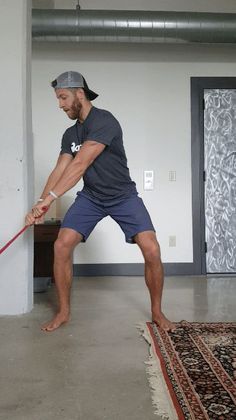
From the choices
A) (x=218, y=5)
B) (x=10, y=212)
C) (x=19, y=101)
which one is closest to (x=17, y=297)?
(x=10, y=212)

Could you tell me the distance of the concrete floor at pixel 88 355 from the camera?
1.39 meters

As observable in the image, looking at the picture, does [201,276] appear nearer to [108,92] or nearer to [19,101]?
[108,92]

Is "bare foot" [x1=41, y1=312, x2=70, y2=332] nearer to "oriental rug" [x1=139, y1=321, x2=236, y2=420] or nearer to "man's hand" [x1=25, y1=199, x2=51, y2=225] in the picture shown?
"oriental rug" [x1=139, y1=321, x2=236, y2=420]

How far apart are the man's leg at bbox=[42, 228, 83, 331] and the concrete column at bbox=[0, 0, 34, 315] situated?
1.16ft

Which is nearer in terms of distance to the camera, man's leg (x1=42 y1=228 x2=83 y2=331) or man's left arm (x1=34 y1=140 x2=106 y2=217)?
man's left arm (x1=34 y1=140 x2=106 y2=217)

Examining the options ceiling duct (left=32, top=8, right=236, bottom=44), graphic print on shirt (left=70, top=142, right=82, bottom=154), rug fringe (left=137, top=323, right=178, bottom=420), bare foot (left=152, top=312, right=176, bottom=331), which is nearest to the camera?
rug fringe (left=137, top=323, right=178, bottom=420)

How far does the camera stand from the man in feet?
7.22

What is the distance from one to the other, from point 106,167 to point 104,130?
0.77 ft

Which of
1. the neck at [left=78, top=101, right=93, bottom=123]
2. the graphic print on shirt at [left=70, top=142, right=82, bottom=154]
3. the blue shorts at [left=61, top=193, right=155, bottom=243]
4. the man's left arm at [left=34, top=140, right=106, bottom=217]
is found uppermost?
the neck at [left=78, top=101, right=93, bottom=123]

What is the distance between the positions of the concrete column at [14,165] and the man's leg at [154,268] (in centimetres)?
81

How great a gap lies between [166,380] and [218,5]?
12.6 ft

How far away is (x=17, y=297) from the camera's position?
252 centimetres

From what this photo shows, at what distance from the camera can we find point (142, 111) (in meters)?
3.97

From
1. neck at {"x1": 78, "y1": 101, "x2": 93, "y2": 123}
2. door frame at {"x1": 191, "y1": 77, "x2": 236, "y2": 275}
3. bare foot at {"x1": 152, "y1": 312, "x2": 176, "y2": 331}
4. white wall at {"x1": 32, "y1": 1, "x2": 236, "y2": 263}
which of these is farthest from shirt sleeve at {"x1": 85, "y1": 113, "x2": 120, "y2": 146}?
door frame at {"x1": 191, "y1": 77, "x2": 236, "y2": 275}
